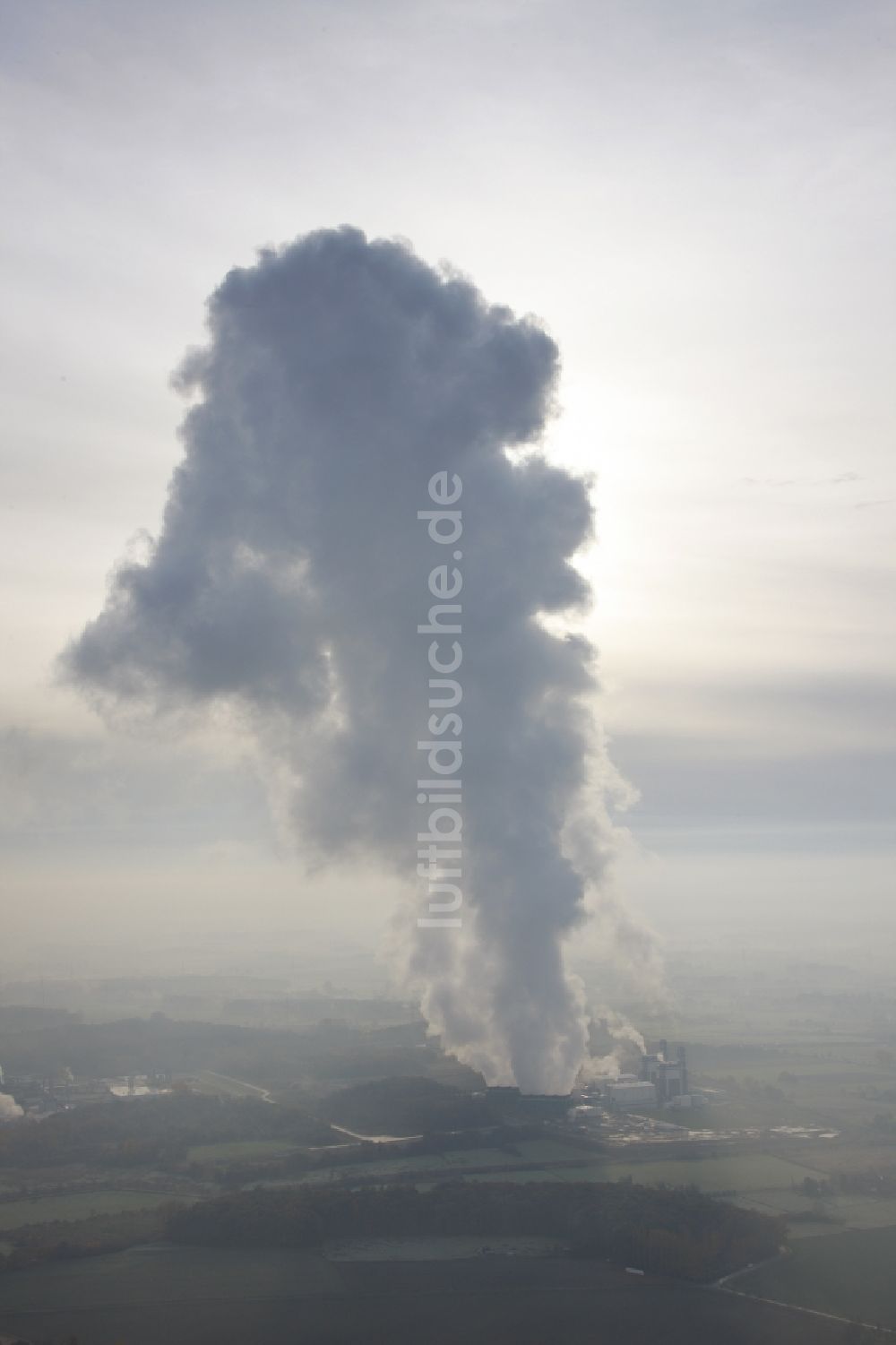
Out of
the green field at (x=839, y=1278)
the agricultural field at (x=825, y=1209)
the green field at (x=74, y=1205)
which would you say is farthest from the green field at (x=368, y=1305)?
the agricultural field at (x=825, y=1209)

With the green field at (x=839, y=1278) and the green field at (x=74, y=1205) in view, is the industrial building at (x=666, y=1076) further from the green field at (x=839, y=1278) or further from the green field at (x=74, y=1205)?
the green field at (x=74, y=1205)

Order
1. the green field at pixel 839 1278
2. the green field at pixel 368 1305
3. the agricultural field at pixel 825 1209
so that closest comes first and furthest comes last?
1. the green field at pixel 368 1305
2. the green field at pixel 839 1278
3. the agricultural field at pixel 825 1209

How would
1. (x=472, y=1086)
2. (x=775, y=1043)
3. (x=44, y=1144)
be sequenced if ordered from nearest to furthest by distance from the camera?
(x=44, y=1144) < (x=472, y=1086) < (x=775, y=1043)

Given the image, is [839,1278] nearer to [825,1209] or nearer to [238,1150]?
[825,1209]

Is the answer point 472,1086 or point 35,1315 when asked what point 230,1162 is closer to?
point 472,1086

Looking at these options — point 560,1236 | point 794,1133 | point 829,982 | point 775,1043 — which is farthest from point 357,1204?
point 829,982

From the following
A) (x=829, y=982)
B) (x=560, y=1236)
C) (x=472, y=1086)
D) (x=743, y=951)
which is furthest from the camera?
(x=743, y=951)
